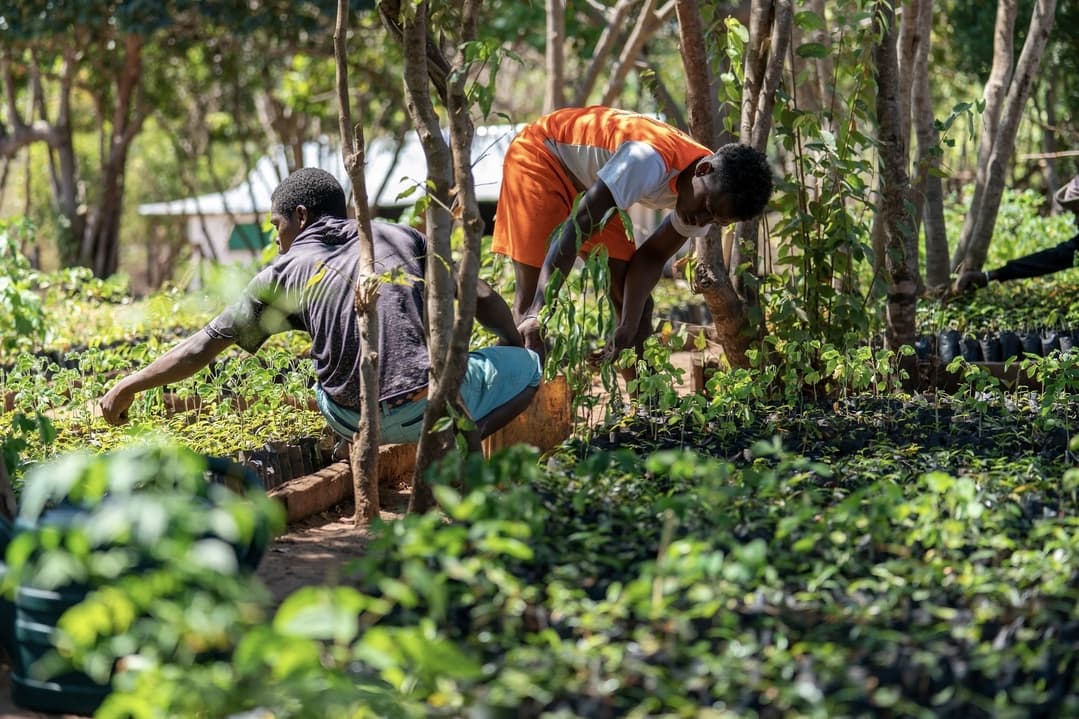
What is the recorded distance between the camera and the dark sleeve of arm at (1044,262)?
669cm

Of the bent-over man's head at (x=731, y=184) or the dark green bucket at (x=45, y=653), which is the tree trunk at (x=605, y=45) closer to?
the bent-over man's head at (x=731, y=184)

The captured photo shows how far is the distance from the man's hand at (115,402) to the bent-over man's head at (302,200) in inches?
26.5

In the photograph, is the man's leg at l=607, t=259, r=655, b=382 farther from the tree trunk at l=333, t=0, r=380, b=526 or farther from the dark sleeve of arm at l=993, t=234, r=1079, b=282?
the dark sleeve of arm at l=993, t=234, r=1079, b=282

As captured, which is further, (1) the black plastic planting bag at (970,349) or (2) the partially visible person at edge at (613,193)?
(1) the black plastic planting bag at (970,349)

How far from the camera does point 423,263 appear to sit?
4.11 m

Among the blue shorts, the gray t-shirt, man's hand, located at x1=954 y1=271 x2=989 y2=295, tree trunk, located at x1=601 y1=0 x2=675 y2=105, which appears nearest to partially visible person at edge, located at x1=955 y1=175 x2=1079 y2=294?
man's hand, located at x1=954 y1=271 x2=989 y2=295

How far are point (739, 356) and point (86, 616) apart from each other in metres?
3.36

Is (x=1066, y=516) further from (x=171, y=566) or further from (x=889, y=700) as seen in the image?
(x=171, y=566)

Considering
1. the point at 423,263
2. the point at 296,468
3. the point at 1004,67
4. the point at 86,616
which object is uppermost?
the point at 1004,67

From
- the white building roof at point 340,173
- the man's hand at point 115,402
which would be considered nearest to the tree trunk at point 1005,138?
the man's hand at point 115,402

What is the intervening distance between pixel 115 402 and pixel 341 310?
72 cm

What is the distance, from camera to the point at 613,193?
405cm

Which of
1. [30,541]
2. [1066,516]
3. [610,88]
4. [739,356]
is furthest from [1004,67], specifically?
[30,541]

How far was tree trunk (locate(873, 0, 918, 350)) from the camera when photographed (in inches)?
198
